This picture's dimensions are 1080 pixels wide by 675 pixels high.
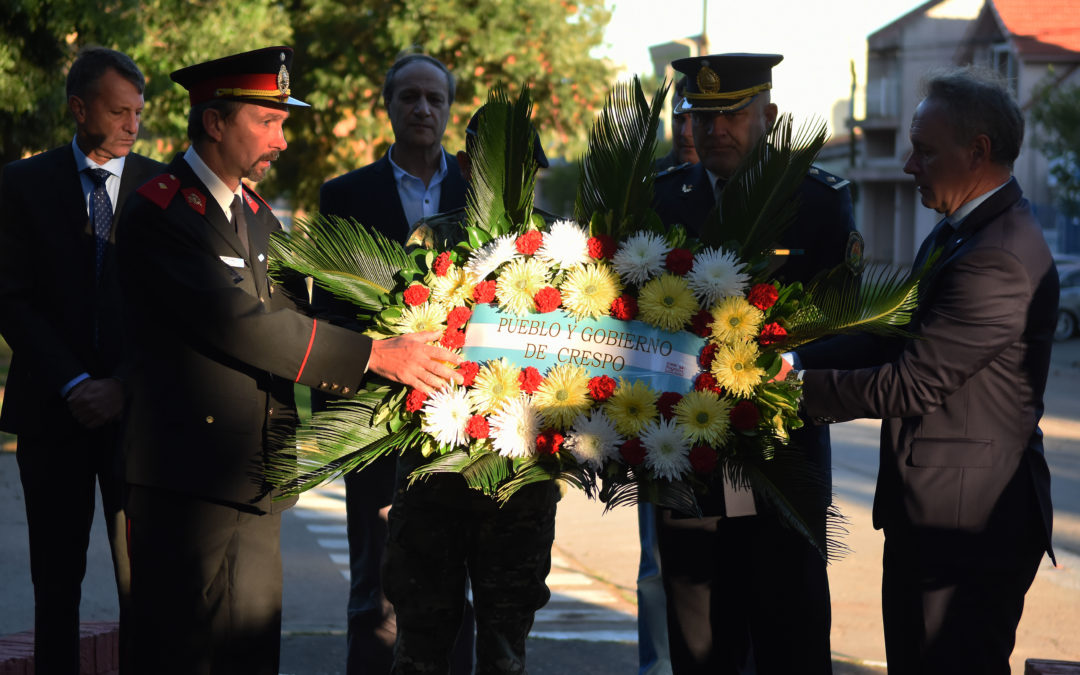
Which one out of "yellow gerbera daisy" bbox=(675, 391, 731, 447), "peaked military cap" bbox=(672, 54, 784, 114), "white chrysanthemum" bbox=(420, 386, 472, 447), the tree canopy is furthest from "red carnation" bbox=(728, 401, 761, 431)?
the tree canopy

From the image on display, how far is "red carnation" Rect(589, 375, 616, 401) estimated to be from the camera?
2.95 m

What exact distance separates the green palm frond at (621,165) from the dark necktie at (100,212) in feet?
5.61

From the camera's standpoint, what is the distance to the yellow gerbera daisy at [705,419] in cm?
289

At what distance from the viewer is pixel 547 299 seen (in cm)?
299

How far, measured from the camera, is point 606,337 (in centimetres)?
301

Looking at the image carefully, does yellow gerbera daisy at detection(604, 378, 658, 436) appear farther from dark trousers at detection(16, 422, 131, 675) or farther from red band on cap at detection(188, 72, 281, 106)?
dark trousers at detection(16, 422, 131, 675)

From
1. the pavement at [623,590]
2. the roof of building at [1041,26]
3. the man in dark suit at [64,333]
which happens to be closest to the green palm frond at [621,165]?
the pavement at [623,590]

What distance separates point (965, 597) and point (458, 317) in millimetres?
1493

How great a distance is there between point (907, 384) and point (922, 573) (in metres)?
0.51

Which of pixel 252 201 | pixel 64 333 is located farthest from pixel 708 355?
pixel 64 333

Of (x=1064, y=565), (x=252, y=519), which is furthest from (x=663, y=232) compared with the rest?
(x=1064, y=565)

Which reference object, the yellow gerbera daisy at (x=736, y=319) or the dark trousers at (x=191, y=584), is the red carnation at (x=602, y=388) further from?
the dark trousers at (x=191, y=584)

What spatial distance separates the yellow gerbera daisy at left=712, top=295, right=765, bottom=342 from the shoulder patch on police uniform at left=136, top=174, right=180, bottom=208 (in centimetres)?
148

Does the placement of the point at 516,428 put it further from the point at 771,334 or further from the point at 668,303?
the point at 771,334
